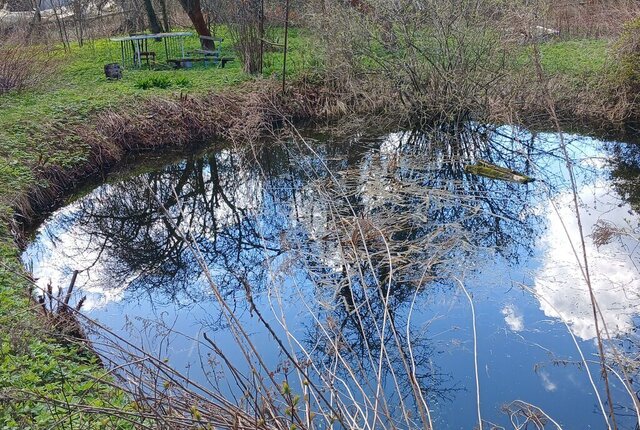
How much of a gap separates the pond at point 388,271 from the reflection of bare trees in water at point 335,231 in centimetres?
3

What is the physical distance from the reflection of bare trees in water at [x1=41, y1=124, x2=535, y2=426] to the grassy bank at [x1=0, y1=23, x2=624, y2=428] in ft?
2.42

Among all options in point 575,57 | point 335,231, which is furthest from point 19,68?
point 575,57

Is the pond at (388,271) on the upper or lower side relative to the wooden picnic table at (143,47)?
lower

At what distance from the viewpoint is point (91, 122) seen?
11.2 metres

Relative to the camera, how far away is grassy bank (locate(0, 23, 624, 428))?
15.9ft

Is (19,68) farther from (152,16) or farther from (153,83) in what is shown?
(152,16)

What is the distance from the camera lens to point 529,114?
489 inches

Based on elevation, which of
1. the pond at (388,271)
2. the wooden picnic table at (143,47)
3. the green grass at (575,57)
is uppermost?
the wooden picnic table at (143,47)

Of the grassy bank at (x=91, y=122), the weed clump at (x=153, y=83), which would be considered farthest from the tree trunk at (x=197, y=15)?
the weed clump at (x=153, y=83)

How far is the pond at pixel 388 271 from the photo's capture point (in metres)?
5.28

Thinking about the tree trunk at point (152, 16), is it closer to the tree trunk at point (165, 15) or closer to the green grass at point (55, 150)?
the tree trunk at point (165, 15)

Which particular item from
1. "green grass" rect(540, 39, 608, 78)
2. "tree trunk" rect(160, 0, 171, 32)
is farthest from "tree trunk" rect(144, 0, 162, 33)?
"green grass" rect(540, 39, 608, 78)

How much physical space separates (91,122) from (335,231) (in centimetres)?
577

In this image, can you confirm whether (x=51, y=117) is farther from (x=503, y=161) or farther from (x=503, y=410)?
(x=503, y=410)
